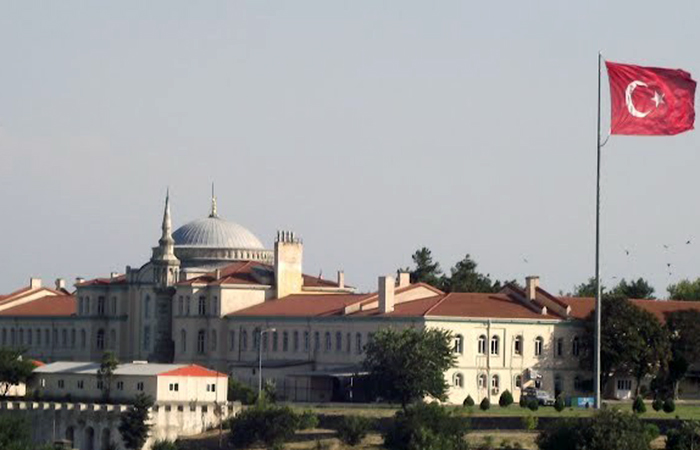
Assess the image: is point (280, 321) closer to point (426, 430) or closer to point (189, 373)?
point (189, 373)

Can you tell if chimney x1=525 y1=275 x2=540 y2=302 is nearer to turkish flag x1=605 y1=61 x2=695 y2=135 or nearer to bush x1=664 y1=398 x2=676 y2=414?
bush x1=664 y1=398 x2=676 y2=414

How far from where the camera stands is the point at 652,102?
257 ft

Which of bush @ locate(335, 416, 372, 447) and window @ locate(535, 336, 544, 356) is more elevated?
window @ locate(535, 336, 544, 356)

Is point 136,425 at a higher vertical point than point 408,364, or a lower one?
lower

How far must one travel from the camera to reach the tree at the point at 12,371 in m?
130

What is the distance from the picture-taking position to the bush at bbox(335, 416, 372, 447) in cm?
10712

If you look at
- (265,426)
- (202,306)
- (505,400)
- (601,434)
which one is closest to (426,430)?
(265,426)

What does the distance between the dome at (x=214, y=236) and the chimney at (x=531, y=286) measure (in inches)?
999

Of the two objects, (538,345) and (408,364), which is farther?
(538,345)

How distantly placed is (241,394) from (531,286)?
20.1 metres

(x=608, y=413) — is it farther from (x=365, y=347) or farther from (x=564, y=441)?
(x=365, y=347)

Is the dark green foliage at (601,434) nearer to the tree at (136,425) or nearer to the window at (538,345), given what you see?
the tree at (136,425)

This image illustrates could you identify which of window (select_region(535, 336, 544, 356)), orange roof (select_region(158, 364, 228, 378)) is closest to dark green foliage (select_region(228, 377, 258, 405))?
orange roof (select_region(158, 364, 228, 378))

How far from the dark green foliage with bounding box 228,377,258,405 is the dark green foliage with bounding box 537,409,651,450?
28.5 metres
